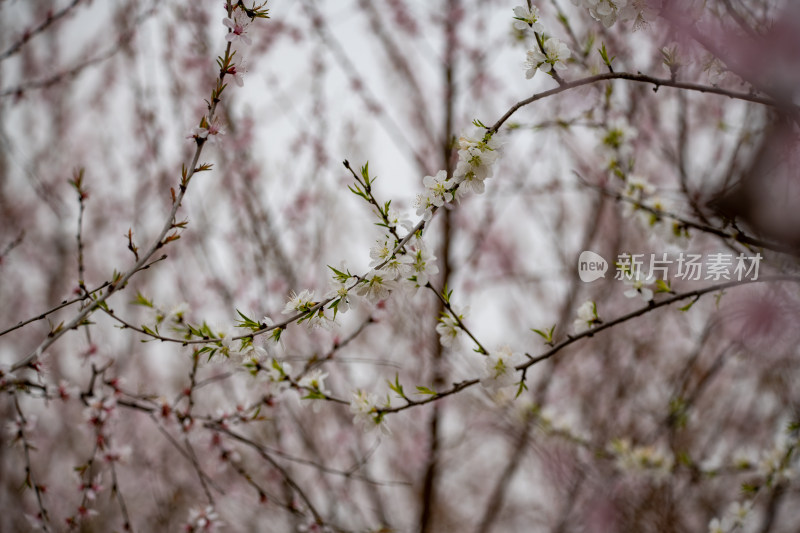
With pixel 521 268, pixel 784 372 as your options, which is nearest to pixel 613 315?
pixel 784 372

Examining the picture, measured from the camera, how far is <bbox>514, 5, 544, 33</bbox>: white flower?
4.45 ft

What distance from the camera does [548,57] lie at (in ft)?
4.54

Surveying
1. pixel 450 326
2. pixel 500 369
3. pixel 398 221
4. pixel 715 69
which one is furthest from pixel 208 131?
pixel 715 69

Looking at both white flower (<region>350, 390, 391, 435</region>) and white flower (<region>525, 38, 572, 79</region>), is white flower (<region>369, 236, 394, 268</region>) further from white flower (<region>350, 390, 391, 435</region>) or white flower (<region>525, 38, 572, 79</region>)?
white flower (<region>525, 38, 572, 79</region>)

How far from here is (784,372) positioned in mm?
3074

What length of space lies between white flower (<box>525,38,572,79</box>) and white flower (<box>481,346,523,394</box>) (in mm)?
776

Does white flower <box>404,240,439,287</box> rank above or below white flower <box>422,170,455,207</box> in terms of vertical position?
below

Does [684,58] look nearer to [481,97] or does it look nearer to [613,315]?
[481,97]

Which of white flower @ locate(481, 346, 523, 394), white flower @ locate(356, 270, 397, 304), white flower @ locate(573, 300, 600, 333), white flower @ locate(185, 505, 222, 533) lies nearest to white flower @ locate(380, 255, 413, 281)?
white flower @ locate(356, 270, 397, 304)

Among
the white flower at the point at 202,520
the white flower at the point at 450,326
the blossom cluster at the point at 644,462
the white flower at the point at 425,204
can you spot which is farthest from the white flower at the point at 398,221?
the blossom cluster at the point at 644,462

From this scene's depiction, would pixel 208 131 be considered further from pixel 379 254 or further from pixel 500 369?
pixel 500 369

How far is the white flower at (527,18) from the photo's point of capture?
136 cm

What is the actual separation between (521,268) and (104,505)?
5.17m

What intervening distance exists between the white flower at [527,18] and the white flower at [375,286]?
2.45 ft
